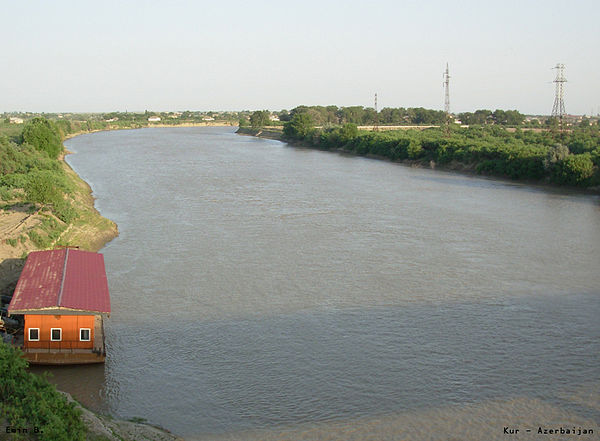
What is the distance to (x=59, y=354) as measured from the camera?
31.4 ft

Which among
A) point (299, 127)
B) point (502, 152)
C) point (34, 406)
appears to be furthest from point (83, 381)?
point (299, 127)

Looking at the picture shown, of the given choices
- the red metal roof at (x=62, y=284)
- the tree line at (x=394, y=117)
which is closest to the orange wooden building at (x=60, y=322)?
the red metal roof at (x=62, y=284)

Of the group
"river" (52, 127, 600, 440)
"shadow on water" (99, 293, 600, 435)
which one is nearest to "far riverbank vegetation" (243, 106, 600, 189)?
"river" (52, 127, 600, 440)

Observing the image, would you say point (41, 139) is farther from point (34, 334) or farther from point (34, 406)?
point (34, 406)

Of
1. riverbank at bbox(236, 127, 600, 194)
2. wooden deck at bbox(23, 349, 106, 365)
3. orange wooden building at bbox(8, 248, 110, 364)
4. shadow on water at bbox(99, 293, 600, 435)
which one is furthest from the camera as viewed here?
riverbank at bbox(236, 127, 600, 194)

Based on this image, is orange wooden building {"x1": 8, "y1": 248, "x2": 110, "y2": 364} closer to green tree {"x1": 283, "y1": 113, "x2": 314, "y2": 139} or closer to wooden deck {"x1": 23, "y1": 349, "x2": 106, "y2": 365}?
wooden deck {"x1": 23, "y1": 349, "x2": 106, "y2": 365}

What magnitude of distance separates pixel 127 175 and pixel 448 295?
25.1 metres

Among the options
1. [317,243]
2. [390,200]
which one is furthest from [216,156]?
[317,243]

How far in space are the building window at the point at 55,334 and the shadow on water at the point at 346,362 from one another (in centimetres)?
94

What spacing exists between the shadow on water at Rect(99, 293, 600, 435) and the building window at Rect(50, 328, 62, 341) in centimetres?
94

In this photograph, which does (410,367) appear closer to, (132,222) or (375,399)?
(375,399)

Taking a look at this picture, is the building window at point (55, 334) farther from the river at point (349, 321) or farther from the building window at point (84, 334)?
the river at point (349, 321)

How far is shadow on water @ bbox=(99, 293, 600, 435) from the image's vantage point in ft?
28.3

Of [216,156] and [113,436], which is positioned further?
[216,156]
